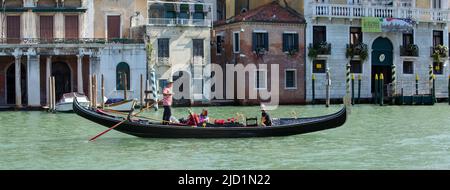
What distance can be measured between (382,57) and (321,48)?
3093mm

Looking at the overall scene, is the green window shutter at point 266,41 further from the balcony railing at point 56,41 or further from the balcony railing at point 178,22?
the balcony railing at point 56,41

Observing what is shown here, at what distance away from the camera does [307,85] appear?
31922mm

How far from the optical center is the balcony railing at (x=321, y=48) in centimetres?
3167

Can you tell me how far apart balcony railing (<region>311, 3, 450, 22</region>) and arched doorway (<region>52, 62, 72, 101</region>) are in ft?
33.1

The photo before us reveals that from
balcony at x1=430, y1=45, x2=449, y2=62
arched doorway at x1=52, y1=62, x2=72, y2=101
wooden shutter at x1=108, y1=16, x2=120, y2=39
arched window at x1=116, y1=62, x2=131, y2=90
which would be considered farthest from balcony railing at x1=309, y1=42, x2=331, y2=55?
arched doorway at x1=52, y1=62, x2=72, y2=101

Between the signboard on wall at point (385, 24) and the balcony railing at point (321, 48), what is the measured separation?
1717mm

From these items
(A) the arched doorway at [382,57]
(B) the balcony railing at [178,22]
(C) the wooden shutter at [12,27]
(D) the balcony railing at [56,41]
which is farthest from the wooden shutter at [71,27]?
(A) the arched doorway at [382,57]

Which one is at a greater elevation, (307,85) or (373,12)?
(373,12)

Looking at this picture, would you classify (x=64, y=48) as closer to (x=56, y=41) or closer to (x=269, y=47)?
(x=56, y=41)

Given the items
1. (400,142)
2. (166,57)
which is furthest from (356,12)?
(400,142)

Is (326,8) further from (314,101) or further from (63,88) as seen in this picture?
(63,88)

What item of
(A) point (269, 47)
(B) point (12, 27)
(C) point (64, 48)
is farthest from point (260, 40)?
(B) point (12, 27)
